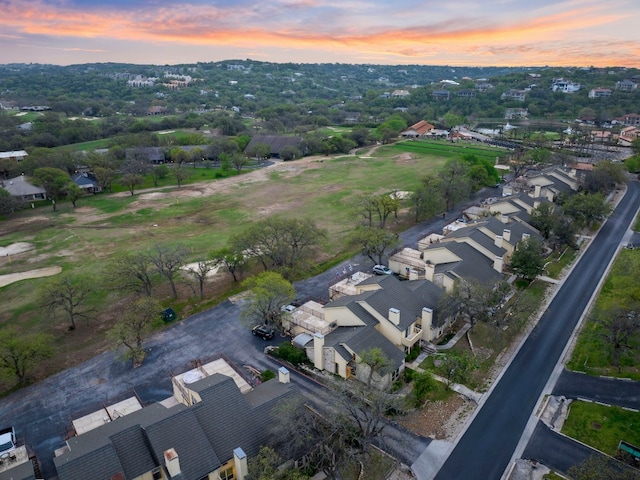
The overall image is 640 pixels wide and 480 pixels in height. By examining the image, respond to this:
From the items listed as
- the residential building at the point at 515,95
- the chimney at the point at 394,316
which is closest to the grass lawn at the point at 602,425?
the chimney at the point at 394,316

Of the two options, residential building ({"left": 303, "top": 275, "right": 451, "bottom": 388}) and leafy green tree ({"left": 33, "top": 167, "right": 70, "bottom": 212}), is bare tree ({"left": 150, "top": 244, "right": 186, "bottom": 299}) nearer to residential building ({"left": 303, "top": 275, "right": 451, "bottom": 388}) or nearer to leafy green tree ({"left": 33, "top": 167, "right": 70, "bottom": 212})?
residential building ({"left": 303, "top": 275, "right": 451, "bottom": 388})

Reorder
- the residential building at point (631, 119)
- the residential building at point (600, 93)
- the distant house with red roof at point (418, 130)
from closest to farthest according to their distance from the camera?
the residential building at point (631, 119) → the distant house with red roof at point (418, 130) → the residential building at point (600, 93)

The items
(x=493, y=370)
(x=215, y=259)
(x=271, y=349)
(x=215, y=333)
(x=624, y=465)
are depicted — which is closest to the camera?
(x=624, y=465)

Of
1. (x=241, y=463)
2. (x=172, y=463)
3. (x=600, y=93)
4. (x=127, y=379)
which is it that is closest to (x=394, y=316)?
(x=241, y=463)

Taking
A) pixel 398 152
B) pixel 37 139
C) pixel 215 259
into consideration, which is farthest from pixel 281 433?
pixel 37 139

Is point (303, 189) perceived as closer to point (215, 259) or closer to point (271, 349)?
point (215, 259)

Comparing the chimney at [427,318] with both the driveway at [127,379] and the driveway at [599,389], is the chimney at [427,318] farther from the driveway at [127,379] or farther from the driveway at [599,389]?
the driveway at [127,379]
